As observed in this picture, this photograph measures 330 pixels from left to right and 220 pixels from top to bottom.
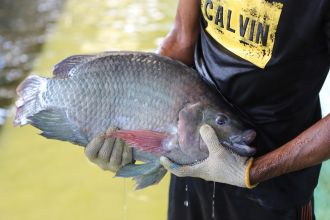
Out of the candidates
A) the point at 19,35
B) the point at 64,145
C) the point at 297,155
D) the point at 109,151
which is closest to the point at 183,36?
the point at 109,151

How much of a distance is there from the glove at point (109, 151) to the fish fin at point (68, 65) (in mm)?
246

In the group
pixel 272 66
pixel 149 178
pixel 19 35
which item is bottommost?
pixel 19 35

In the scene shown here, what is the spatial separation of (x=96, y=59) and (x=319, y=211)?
4.56ft

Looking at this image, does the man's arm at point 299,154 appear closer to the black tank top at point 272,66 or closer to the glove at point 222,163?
the glove at point 222,163

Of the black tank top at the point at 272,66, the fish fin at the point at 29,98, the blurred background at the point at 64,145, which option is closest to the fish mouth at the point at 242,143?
the black tank top at the point at 272,66

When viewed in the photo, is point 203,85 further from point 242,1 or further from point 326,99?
point 326,99

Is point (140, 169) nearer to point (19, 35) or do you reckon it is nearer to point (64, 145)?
point (64, 145)

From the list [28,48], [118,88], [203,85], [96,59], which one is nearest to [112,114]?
[118,88]

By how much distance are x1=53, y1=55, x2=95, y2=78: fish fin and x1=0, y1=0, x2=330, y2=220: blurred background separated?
3.84ft

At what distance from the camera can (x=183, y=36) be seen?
1.89m

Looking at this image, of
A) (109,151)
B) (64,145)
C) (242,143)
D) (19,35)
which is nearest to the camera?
(242,143)

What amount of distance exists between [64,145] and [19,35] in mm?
2160

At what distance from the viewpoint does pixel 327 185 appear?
2320 millimetres

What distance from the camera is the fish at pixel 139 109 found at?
4.88 ft
